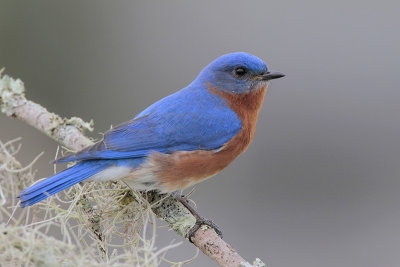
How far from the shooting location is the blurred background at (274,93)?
6.04 m

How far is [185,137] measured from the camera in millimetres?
3814

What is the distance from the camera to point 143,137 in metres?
3.78

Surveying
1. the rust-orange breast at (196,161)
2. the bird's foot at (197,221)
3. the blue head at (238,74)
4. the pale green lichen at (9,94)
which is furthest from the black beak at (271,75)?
the pale green lichen at (9,94)

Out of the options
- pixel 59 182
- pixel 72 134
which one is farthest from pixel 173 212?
pixel 72 134

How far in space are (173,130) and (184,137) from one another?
9cm

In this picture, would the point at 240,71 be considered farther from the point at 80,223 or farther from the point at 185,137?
the point at 80,223

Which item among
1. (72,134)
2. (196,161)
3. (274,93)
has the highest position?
(274,93)

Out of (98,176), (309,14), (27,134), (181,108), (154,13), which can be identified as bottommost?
(98,176)

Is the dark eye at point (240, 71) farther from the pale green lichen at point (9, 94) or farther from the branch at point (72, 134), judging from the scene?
the pale green lichen at point (9, 94)

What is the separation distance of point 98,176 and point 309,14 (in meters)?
4.34

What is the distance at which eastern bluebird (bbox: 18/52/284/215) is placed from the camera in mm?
3559

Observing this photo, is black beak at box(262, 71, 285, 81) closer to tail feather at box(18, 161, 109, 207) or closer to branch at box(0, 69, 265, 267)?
→ branch at box(0, 69, 265, 267)

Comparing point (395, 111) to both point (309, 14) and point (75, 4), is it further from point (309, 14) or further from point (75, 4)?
point (75, 4)

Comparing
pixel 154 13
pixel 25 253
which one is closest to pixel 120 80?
pixel 154 13
